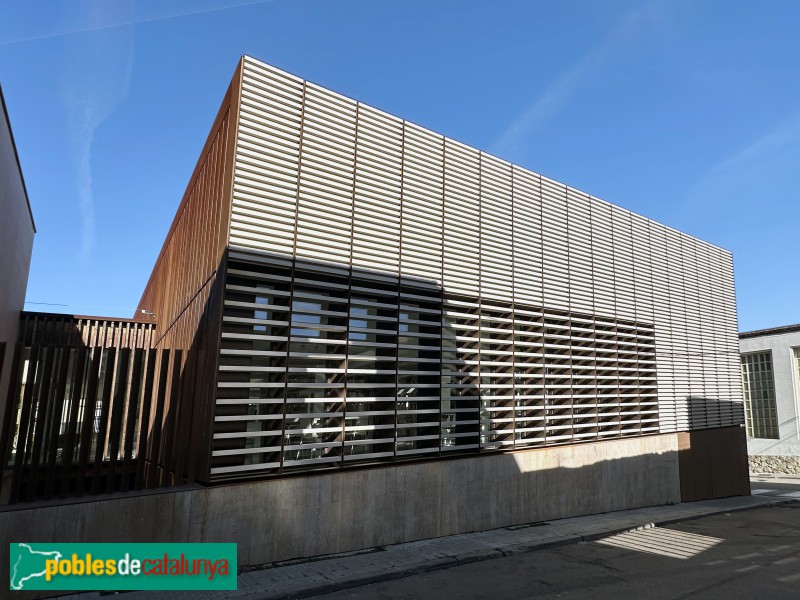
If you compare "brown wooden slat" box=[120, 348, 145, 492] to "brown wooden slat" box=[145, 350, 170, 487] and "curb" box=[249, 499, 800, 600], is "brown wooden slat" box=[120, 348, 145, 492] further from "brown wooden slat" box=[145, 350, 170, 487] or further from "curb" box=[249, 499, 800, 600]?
"curb" box=[249, 499, 800, 600]

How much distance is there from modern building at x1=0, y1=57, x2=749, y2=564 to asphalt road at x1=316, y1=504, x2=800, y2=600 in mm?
1591

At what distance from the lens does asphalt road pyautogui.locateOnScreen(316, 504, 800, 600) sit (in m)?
6.33

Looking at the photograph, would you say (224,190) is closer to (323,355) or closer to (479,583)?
(323,355)

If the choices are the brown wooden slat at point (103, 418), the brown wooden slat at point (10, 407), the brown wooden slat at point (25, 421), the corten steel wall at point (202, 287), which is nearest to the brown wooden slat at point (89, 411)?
the brown wooden slat at point (103, 418)

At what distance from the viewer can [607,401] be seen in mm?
13023

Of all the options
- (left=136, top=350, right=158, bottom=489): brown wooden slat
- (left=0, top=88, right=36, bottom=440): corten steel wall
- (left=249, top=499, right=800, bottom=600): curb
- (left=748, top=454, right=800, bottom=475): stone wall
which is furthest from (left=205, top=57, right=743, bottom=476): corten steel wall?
(left=748, top=454, right=800, bottom=475): stone wall

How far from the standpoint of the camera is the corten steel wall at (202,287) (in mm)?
7238

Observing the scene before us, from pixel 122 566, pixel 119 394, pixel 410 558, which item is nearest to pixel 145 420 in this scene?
pixel 119 394

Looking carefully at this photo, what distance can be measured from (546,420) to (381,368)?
15.3ft

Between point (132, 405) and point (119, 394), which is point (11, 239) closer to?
point (119, 394)

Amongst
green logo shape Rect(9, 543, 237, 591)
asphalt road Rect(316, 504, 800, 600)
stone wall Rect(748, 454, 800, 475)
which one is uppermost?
green logo shape Rect(9, 543, 237, 591)

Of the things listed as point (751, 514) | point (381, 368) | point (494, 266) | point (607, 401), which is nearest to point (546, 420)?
point (607, 401)

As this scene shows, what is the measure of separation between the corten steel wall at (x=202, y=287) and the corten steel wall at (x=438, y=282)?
313mm

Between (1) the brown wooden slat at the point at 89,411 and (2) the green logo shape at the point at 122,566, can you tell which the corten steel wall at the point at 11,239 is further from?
(2) the green logo shape at the point at 122,566
